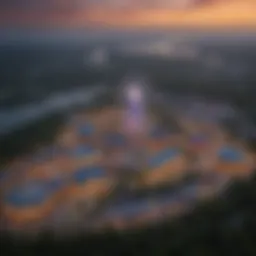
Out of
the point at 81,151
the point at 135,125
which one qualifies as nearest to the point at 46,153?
the point at 81,151

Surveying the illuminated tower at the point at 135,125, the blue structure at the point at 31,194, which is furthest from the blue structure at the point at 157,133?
the blue structure at the point at 31,194

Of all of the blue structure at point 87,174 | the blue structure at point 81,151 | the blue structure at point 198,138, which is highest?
the blue structure at point 81,151

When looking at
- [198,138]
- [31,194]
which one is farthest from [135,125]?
[31,194]

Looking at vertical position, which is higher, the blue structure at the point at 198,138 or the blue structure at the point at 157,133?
the blue structure at the point at 157,133

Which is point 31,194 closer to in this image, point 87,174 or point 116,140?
point 87,174

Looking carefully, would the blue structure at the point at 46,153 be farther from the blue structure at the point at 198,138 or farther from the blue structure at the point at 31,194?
the blue structure at the point at 198,138

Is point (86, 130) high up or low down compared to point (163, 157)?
up

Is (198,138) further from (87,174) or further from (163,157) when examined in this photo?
(87,174)
